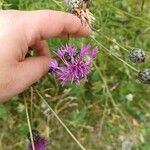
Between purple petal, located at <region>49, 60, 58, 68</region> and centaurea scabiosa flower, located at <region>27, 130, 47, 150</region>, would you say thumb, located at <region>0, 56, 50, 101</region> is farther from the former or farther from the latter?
centaurea scabiosa flower, located at <region>27, 130, 47, 150</region>

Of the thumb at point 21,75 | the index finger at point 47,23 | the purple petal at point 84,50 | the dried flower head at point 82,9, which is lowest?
the thumb at point 21,75

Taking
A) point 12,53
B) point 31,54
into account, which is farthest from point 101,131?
point 12,53

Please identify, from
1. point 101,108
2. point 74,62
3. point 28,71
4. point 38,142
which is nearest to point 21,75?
point 28,71

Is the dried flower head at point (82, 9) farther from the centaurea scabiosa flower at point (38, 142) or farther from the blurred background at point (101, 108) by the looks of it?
the blurred background at point (101, 108)

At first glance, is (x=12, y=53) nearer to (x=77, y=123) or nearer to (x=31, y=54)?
(x=31, y=54)

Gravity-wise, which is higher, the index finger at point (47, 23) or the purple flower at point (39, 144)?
the index finger at point (47, 23)

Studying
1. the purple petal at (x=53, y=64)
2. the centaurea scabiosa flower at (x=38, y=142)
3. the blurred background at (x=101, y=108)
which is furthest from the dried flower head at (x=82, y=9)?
the blurred background at (x=101, y=108)

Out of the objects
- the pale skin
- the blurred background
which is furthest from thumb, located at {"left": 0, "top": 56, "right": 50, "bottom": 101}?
the blurred background

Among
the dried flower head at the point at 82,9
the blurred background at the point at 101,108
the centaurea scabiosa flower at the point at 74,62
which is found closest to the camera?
the dried flower head at the point at 82,9
